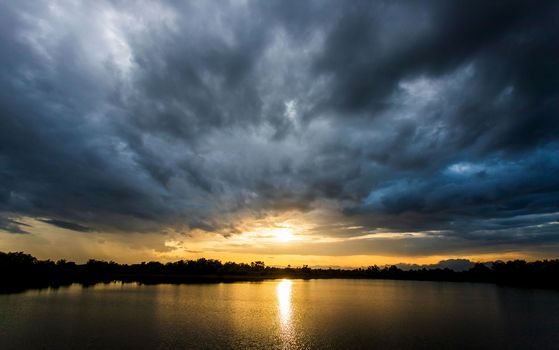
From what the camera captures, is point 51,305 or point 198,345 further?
point 51,305

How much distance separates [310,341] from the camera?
54688mm

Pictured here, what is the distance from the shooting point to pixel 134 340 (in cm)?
5128

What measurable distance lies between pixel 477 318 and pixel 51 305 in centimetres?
10716

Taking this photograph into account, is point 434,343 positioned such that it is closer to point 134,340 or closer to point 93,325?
point 134,340

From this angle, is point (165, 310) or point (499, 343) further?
point (165, 310)

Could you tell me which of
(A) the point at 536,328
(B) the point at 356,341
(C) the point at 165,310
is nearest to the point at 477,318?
(A) the point at 536,328

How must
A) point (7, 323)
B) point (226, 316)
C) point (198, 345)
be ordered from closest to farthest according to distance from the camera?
point (198, 345)
point (7, 323)
point (226, 316)

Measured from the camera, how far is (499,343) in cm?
5538

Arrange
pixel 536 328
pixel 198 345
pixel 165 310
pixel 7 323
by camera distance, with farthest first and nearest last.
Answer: pixel 165 310 < pixel 536 328 < pixel 7 323 < pixel 198 345

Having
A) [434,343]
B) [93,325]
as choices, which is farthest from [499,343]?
[93,325]

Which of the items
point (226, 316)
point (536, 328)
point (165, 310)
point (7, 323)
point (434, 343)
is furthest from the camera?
point (165, 310)

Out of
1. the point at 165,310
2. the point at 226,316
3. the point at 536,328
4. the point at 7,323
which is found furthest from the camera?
the point at 165,310

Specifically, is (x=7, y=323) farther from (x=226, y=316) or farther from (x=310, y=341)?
(x=310, y=341)

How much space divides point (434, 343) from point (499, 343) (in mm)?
11766
